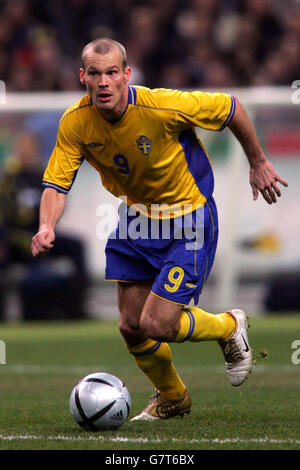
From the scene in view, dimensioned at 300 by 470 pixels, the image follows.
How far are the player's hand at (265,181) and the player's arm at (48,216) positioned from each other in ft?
3.65

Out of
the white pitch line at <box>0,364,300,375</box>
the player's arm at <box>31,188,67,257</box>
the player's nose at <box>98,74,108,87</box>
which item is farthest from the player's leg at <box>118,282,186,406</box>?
the white pitch line at <box>0,364,300,375</box>

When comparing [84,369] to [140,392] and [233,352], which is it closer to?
[140,392]

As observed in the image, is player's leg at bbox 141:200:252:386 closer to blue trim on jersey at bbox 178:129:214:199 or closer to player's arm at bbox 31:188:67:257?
blue trim on jersey at bbox 178:129:214:199

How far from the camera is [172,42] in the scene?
14422 millimetres

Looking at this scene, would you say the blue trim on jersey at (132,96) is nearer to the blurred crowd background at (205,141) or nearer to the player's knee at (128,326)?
the player's knee at (128,326)

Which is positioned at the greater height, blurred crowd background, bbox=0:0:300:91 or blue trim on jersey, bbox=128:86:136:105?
blurred crowd background, bbox=0:0:300:91

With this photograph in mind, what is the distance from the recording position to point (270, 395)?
22.3 feet

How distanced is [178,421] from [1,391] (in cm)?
194

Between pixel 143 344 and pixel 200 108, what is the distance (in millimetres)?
1431

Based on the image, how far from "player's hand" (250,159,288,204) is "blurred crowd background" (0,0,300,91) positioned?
27.3ft

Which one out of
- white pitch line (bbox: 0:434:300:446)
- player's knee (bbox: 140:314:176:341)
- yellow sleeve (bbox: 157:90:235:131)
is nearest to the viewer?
white pitch line (bbox: 0:434:300:446)

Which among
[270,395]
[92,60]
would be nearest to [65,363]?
[270,395]

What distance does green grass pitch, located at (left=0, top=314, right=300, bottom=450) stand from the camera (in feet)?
16.1

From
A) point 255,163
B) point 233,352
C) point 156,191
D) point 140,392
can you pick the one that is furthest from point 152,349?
point 140,392
